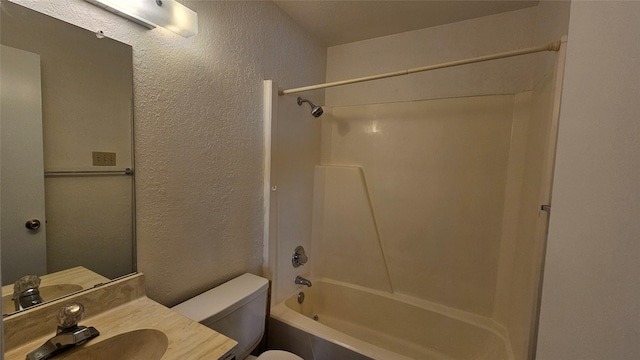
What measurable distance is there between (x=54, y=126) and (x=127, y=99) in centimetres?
23

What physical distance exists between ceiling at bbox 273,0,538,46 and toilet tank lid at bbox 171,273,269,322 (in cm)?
169

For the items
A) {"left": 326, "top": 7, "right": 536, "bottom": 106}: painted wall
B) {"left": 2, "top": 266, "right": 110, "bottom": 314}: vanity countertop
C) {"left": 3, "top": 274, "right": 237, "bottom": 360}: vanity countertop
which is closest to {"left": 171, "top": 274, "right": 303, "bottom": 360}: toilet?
{"left": 3, "top": 274, "right": 237, "bottom": 360}: vanity countertop

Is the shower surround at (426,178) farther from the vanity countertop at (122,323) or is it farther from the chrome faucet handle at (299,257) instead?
the vanity countertop at (122,323)

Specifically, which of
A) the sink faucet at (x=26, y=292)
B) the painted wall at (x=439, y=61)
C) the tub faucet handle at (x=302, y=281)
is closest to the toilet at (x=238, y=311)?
the sink faucet at (x=26, y=292)

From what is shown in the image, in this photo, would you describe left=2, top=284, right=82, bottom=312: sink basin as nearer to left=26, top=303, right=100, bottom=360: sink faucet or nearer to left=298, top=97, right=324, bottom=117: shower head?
left=26, top=303, right=100, bottom=360: sink faucet

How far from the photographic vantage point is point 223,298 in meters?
1.23

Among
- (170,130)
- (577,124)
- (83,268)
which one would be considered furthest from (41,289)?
(577,124)

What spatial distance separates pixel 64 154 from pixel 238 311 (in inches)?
37.1

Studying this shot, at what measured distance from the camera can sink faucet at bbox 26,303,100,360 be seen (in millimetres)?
710

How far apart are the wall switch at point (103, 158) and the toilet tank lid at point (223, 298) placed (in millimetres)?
664

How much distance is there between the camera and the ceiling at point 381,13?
5.11ft

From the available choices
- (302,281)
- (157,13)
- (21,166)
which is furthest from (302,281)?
(157,13)

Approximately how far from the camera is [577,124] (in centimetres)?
36

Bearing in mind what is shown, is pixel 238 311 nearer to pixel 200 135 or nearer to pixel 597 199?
pixel 200 135
